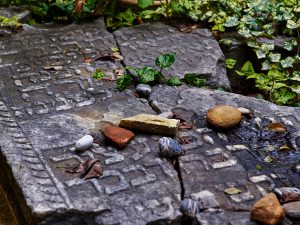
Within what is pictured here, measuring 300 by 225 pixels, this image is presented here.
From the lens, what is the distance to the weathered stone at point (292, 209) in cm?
203

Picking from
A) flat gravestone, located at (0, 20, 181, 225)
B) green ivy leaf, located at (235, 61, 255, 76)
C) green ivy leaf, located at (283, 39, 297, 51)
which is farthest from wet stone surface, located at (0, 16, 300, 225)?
green ivy leaf, located at (283, 39, 297, 51)

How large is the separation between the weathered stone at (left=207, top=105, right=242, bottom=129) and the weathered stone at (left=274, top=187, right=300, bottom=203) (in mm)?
470

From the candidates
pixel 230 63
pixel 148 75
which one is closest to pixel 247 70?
pixel 230 63

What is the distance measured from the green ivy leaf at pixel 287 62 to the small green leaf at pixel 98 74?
109 centimetres

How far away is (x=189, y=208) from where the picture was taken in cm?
205

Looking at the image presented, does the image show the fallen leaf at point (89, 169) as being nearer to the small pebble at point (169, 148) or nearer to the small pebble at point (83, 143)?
the small pebble at point (83, 143)

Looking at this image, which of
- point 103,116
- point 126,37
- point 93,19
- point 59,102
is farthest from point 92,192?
point 93,19

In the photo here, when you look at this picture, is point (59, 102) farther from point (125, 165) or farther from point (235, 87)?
point (235, 87)

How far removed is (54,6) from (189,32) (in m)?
0.95

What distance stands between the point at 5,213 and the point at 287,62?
1852 millimetres

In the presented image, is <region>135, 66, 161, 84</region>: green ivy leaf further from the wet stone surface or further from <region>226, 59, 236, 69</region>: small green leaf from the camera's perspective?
<region>226, 59, 236, 69</region>: small green leaf

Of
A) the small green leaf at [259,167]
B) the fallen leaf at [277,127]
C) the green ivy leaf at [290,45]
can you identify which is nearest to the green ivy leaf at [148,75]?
the fallen leaf at [277,127]

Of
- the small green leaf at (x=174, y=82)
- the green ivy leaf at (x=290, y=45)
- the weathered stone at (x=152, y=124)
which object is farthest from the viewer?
the green ivy leaf at (x=290, y=45)

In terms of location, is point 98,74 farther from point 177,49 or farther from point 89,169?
point 89,169
